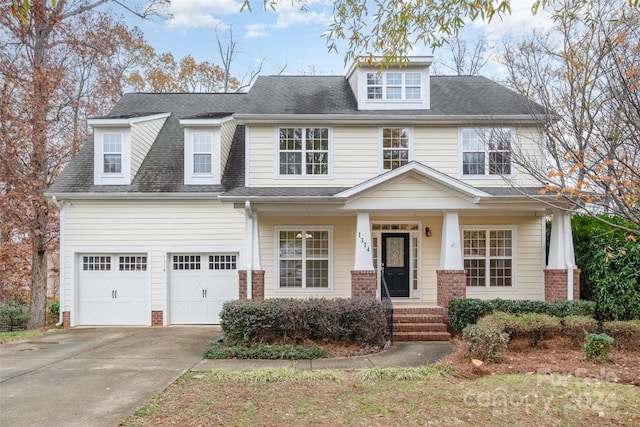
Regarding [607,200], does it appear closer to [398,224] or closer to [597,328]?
[597,328]

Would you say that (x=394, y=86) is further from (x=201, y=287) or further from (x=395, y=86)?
(x=201, y=287)

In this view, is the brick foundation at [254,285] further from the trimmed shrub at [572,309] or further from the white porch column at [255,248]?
the trimmed shrub at [572,309]

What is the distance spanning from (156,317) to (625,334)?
11.4 meters

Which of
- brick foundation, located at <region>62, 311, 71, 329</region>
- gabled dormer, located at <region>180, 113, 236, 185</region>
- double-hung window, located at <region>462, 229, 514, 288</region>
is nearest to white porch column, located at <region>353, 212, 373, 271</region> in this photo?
double-hung window, located at <region>462, 229, 514, 288</region>

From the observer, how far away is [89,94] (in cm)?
1788

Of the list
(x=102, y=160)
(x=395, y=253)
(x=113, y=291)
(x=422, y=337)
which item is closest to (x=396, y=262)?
(x=395, y=253)

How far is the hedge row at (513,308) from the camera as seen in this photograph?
9.70 meters

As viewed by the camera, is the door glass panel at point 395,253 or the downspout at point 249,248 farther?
the door glass panel at point 395,253

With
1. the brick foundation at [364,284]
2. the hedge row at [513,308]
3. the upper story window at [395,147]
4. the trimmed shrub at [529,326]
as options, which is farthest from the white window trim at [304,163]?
the trimmed shrub at [529,326]

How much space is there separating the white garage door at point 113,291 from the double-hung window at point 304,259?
4033mm

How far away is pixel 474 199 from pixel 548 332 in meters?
3.39

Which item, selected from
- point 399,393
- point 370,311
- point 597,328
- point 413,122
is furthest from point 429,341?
point 413,122

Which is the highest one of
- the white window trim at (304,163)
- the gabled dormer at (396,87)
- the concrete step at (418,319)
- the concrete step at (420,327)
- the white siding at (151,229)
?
the gabled dormer at (396,87)

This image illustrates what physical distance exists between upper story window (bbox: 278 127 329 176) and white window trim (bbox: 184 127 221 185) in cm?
191
